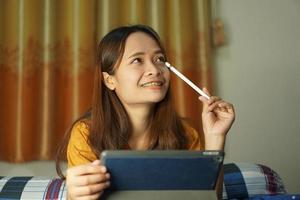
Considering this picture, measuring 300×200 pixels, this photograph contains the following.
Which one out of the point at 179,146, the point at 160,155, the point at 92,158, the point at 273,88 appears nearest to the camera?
the point at 160,155

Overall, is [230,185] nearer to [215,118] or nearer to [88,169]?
[215,118]

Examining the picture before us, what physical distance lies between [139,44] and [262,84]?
909 mm

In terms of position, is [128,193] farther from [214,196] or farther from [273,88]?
[273,88]

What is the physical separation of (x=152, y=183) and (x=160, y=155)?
0.07 metres

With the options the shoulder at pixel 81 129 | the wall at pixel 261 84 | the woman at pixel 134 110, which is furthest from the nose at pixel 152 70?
the wall at pixel 261 84

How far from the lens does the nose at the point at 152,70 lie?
0.96 meters

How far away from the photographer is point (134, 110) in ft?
3.41

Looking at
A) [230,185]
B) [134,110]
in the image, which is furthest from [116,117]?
[230,185]

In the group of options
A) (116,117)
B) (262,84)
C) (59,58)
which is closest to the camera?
(116,117)

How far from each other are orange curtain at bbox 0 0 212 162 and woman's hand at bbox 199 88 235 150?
532 mm

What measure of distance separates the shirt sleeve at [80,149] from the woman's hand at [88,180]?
29cm

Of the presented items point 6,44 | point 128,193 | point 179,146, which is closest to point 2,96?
point 6,44

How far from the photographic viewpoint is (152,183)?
62cm

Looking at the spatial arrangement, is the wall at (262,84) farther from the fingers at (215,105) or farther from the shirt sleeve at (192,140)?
the fingers at (215,105)
